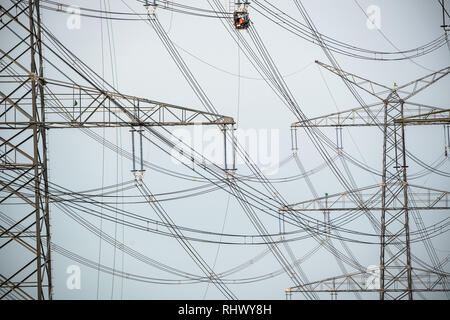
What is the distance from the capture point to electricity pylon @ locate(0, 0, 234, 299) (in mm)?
18609

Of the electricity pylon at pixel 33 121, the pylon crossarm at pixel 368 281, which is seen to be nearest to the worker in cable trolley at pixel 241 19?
the electricity pylon at pixel 33 121

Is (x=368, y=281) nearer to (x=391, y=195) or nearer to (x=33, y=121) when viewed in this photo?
(x=391, y=195)

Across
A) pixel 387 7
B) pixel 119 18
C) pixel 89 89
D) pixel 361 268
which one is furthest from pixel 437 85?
pixel 89 89

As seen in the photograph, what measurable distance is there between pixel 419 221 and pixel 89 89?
67.6 ft

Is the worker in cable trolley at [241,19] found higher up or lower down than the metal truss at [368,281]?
higher up

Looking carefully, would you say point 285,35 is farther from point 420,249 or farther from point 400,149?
point 420,249

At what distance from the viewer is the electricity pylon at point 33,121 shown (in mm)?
18609

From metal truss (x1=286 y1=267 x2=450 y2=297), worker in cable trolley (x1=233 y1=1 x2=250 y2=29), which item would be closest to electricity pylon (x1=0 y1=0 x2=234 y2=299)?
worker in cable trolley (x1=233 y1=1 x2=250 y2=29)

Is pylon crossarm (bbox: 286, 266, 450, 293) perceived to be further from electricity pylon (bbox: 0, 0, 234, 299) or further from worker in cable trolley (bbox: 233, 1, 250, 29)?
worker in cable trolley (bbox: 233, 1, 250, 29)

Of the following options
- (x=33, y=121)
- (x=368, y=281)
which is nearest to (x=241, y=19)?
(x=33, y=121)

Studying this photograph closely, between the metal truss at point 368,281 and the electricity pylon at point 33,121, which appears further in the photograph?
the metal truss at point 368,281

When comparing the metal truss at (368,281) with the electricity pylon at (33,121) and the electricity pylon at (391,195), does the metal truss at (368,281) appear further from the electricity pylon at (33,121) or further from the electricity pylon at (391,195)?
the electricity pylon at (33,121)

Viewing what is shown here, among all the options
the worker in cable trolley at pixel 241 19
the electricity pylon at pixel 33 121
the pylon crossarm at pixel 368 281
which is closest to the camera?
the electricity pylon at pixel 33 121

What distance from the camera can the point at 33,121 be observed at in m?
18.7
